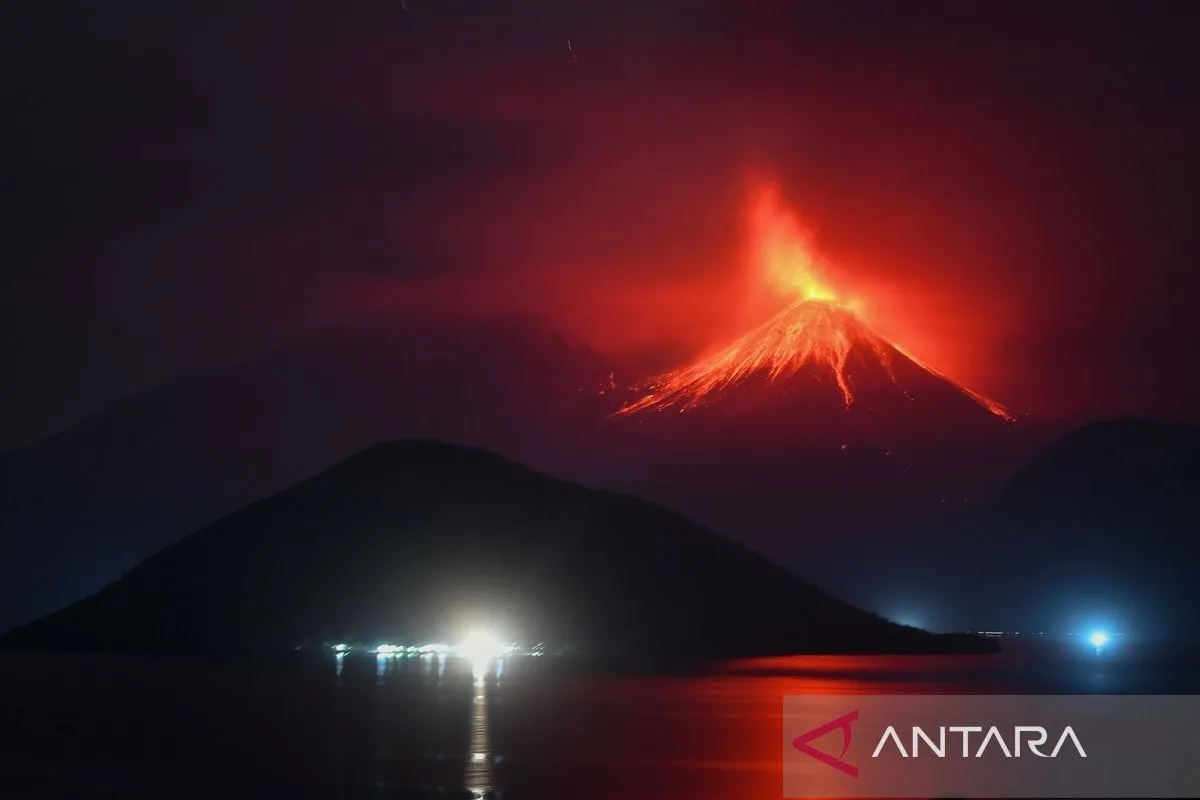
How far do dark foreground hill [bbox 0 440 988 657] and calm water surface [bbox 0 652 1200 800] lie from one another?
113ft

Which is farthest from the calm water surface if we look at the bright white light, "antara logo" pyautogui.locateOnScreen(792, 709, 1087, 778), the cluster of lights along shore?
the bright white light

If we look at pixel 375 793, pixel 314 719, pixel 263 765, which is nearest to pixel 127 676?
pixel 314 719

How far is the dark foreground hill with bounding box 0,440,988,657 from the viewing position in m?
171

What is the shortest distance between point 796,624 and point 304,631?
2108 inches

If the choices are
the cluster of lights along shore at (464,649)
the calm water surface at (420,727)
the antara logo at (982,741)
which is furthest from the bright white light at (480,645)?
the antara logo at (982,741)

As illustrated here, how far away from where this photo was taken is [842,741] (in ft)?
226

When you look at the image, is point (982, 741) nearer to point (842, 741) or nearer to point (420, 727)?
point (842, 741)

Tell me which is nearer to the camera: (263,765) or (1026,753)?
(263,765)

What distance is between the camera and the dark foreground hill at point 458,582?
17138cm

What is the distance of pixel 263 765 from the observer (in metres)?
60.3

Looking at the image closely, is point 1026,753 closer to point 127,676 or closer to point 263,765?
point 263,765

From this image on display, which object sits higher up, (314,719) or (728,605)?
(728,605)

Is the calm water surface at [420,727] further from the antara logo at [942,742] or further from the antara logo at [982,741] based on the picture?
the antara logo at [982,741]

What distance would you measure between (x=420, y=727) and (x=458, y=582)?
102742 millimetres
